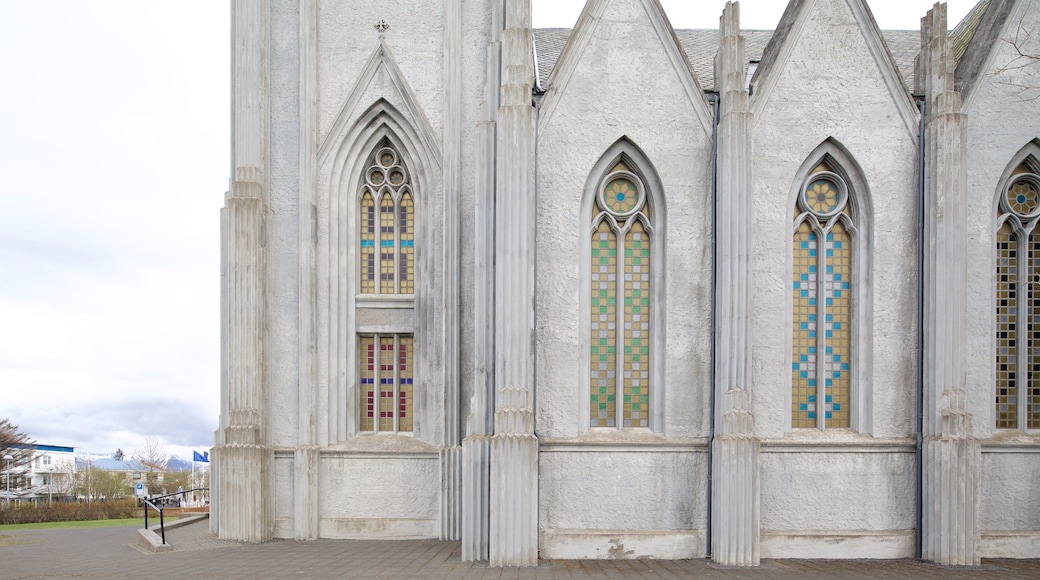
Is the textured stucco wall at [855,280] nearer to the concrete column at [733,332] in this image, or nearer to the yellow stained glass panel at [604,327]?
the concrete column at [733,332]

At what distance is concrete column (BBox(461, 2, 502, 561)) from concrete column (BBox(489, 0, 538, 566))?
0.45 m

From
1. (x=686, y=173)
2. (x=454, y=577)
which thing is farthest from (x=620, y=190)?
(x=454, y=577)

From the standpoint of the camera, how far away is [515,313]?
1302 cm

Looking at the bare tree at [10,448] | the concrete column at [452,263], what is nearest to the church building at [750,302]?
the concrete column at [452,263]

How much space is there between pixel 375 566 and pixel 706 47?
16652 mm

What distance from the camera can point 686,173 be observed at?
45.9 feet

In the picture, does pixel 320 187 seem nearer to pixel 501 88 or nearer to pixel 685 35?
pixel 501 88

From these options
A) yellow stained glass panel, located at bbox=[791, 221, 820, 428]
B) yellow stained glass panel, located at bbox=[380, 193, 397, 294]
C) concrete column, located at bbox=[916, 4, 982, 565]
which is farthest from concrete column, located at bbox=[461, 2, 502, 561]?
concrete column, located at bbox=[916, 4, 982, 565]

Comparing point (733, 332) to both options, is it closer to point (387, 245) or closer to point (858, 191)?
point (858, 191)

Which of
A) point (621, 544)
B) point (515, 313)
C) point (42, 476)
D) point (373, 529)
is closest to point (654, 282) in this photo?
point (515, 313)

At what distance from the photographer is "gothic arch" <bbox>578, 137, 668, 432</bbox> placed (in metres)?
13.8

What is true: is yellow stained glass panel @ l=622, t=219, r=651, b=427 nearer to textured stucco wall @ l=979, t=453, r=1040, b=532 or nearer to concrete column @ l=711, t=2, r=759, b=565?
concrete column @ l=711, t=2, r=759, b=565

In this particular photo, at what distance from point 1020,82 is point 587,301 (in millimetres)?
9849

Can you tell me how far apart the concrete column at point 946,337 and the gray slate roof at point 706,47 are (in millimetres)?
4293
